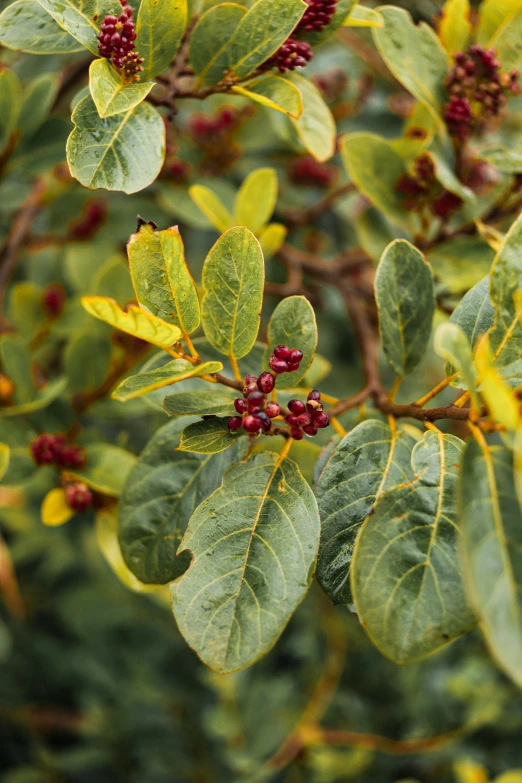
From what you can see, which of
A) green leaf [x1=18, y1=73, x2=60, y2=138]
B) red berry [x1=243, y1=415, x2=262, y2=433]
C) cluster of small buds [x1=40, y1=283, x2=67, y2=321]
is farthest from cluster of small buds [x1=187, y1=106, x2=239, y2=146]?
red berry [x1=243, y1=415, x2=262, y2=433]

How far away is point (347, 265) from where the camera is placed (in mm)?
1425

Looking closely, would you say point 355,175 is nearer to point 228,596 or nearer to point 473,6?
point 228,596

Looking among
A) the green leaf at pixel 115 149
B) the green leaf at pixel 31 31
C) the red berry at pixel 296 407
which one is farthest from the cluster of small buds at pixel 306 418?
the green leaf at pixel 31 31

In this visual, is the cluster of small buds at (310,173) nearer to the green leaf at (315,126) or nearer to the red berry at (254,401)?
the green leaf at (315,126)

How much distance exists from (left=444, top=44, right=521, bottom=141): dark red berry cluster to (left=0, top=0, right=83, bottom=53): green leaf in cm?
55

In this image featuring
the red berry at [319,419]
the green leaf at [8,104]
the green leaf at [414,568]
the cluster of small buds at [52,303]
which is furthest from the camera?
the cluster of small buds at [52,303]

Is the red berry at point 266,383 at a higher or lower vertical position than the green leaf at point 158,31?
lower

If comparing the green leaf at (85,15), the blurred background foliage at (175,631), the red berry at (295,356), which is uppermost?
the green leaf at (85,15)

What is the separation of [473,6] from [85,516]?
1691 millimetres

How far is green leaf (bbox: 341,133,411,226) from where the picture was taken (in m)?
1.04

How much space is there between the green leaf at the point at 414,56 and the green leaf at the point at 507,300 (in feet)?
1.37

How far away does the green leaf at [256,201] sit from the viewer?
111 cm

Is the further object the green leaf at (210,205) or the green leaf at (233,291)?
the green leaf at (210,205)

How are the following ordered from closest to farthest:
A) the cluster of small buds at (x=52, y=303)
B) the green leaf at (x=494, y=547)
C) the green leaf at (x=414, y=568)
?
the green leaf at (x=494, y=547)
the green leaf at (x=414, y=568)
the cluster of small buds at (x=52, y=303)
